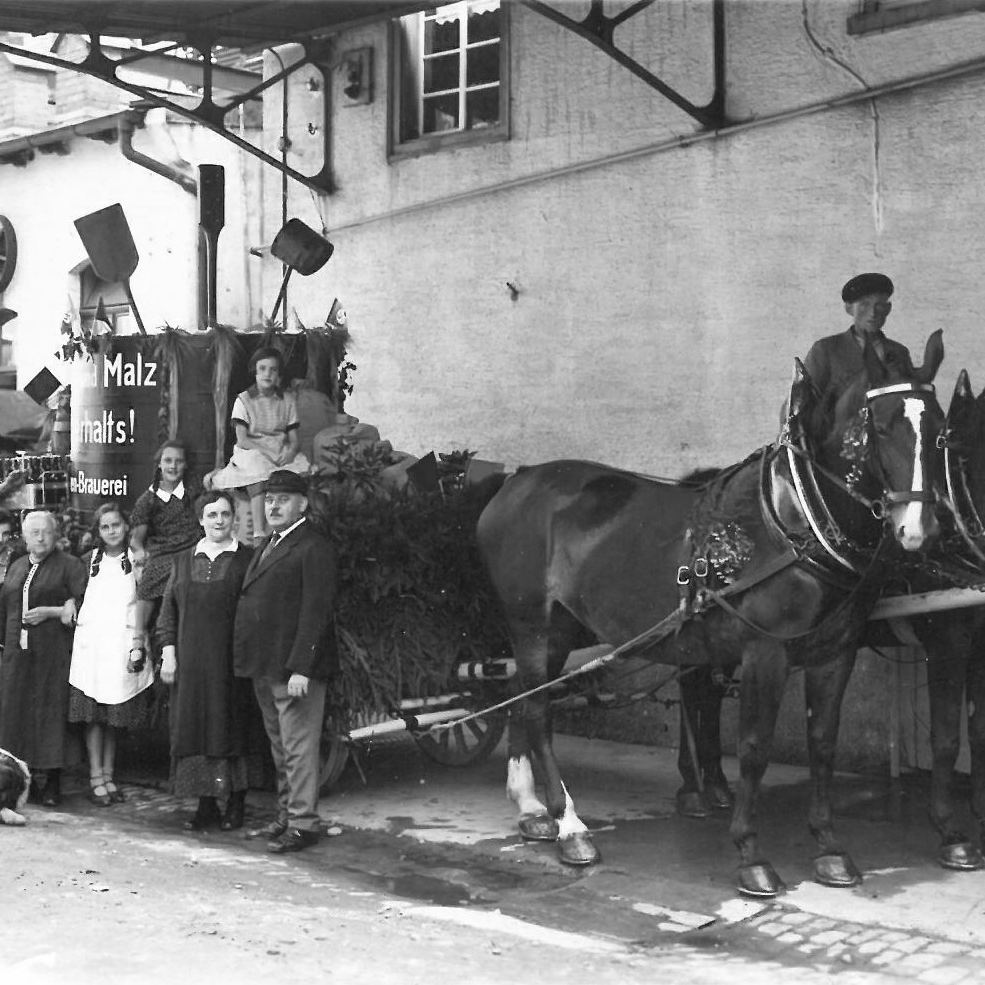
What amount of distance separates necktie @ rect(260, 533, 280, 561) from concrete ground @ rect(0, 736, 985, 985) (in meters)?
1.34

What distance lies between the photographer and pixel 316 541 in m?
7.19

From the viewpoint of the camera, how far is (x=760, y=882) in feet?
19.8

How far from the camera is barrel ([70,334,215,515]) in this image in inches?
351

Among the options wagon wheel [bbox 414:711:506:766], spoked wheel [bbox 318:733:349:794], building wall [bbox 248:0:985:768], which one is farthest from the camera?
wagon wheel [bbox 414:711:506:766]

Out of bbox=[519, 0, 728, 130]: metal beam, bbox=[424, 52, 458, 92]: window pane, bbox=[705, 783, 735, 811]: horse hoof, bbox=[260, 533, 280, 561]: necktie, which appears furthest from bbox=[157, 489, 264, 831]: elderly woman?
bbox=[424, 52, 458, 92]: window pane

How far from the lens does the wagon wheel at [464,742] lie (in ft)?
27.9

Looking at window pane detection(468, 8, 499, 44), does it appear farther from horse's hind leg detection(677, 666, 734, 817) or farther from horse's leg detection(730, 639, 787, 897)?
horse's leg detection(730, 639, 787, 897)

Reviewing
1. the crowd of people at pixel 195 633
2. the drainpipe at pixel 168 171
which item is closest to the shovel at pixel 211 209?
the crowd of people at pixel 195 633

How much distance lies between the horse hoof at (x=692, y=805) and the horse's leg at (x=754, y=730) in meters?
1.19

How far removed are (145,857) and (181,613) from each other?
126 cm

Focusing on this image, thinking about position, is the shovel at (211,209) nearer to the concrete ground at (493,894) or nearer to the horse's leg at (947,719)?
the concrete ground at (493,894)

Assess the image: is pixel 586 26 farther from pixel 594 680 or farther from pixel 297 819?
pixel 297 819

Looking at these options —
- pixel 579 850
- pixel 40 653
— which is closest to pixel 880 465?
pixel 579 850

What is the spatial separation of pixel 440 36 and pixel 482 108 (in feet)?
2.52
